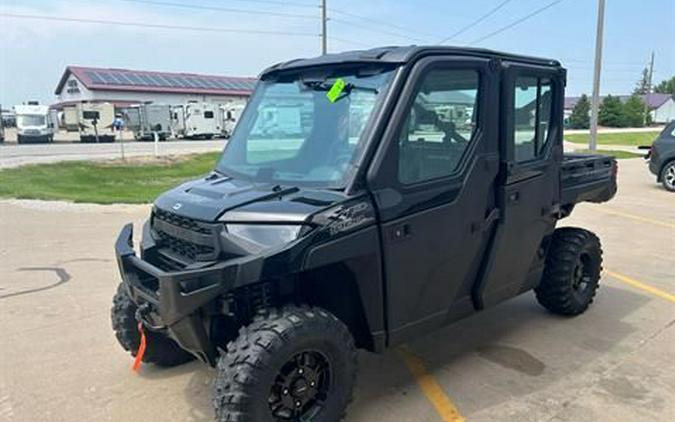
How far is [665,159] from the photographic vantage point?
1355 centimetres

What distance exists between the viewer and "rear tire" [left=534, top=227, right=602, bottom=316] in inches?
193

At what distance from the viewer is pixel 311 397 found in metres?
3.11

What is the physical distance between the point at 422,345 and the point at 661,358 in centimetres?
180

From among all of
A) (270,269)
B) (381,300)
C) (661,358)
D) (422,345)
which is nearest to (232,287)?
(270,269)

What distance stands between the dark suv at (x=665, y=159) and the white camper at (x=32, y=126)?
3721 cm

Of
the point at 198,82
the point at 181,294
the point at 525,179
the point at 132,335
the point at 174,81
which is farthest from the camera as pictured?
the point at 198,82

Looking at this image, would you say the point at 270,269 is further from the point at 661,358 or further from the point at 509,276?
the point at 661,358

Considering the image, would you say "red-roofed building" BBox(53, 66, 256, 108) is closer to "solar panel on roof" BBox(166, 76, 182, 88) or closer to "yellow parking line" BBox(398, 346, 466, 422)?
"solar panel on roof" BBox(166, 76, 182, 88)

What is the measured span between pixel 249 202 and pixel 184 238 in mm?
457

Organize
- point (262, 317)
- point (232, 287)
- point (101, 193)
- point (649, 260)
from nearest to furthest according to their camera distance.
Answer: point (232, 287) → point (262, 317) → point (649, 260) → point (101, 193)

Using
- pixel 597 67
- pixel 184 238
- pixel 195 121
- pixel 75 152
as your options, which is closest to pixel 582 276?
pixel 184 238

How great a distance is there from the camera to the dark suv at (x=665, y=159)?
13492 mm

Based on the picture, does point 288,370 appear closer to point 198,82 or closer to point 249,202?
point 249,202

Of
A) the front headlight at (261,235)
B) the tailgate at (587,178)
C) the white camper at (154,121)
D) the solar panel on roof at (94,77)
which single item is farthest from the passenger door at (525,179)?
the solar panel on roof at (94,77)
